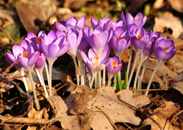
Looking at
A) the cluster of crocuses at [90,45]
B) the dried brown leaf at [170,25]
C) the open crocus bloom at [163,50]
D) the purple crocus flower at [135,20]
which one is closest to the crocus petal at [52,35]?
the cluster of crocuses at [90,45]

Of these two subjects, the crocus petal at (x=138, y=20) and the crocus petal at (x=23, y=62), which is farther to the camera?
the crocus petal at (x=138, y=20)

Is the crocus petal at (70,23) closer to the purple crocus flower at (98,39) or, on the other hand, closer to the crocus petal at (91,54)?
the purple crocus flower at (98,39)

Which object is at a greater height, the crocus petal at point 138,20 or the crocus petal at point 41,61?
the crocus petal at point 138,20

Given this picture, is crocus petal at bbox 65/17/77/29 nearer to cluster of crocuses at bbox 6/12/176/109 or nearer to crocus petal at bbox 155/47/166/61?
cluster of crocuses at bbox 6/12/176/109

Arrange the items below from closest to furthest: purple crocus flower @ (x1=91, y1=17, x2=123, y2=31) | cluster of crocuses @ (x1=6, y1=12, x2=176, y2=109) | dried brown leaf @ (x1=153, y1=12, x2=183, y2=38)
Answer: cluster of crocuses @ (x1=6, y1=12, x2=176, y2=109)
purple crocus flower @ (x1=91, y1=17, x2=123, y2=31)
dried brown leaf @ (x1=153, y1=12, x2=183, y2=38)

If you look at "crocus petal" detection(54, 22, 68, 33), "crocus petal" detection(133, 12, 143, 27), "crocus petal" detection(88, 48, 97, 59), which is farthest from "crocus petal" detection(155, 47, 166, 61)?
"crocus petal" detection(54, 22, 68, 33)
